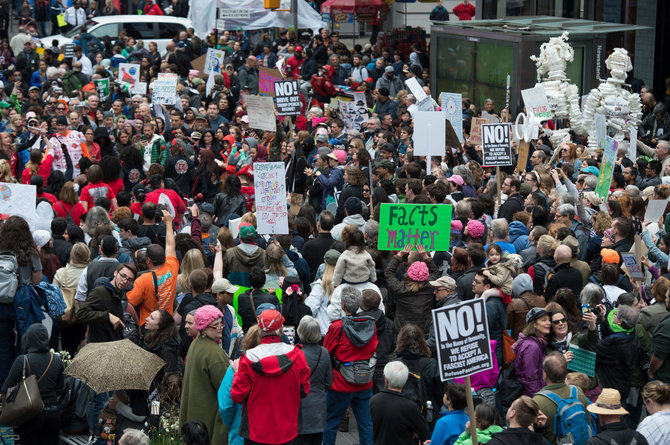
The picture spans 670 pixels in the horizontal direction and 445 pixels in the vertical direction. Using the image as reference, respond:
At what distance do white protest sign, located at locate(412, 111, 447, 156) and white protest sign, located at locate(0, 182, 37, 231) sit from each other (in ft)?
17.5

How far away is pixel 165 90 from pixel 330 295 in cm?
1052

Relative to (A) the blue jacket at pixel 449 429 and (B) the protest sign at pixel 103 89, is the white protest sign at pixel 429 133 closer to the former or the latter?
(A) the blue jacket at pixel 449 429

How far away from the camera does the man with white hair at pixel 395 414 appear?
23.2 feet

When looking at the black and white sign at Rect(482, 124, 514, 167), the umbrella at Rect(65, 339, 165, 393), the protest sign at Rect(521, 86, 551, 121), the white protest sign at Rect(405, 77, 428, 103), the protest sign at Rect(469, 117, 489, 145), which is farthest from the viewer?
the white protest sign at Rect(405, 77, 428, 103)

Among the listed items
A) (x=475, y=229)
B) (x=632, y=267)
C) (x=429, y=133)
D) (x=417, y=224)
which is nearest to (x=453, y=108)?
(x=429, y=133)

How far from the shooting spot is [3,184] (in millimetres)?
10547

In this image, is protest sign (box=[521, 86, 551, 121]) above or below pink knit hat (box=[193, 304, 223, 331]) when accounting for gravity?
above

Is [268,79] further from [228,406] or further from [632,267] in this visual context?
[228,406]

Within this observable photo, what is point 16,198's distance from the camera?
1057cm

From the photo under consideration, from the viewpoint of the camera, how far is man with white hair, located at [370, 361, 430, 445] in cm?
707

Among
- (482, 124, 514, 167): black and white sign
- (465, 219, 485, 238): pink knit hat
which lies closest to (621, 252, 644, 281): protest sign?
(465, 219, 485, 238): pink knit hat

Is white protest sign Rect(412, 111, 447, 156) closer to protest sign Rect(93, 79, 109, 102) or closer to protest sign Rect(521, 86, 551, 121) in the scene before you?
protest sign Rect(521, 86, 551, 121)

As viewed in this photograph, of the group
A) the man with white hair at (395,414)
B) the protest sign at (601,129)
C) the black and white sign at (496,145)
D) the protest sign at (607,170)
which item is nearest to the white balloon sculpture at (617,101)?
the protest sign at (601,129)

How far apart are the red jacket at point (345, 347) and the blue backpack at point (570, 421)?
1.74 metres
